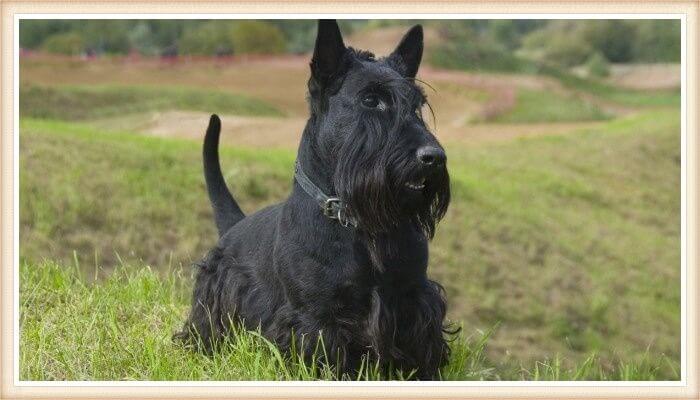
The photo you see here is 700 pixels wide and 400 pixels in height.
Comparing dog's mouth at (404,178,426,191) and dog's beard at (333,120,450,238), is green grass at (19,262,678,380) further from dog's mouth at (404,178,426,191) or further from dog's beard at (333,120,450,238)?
dog's mouth at (404,178,426,191)

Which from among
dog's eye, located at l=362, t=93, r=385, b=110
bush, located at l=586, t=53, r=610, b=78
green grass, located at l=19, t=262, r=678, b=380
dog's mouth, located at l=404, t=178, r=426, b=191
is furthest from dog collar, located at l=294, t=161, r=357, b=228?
bush, located at l=586, t=53, r=610, b=78

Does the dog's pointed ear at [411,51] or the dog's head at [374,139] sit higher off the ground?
the dog's pointed ear at [411,51]

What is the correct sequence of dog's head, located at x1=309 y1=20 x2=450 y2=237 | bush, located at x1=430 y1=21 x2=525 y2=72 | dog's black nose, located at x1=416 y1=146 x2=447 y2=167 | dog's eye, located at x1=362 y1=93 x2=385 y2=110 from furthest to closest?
bush, located at x1=430 y1=21 x2=525 y2=72 → dog's eye, located at x1=362 y1=93 x2=385 y2=110 → dog's head, located at x1=309 y1=20 x2=450 y2=237 → dog's black nose, located at x1=416 y1=146 x2=447 y2=167

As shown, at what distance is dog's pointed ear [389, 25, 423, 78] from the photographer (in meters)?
3.81

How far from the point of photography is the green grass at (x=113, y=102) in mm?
9547

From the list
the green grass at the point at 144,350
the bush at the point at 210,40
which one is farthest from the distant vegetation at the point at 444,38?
the green grass at the point at 144,350

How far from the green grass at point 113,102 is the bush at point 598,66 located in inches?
252

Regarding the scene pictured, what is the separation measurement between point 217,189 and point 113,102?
570 cm

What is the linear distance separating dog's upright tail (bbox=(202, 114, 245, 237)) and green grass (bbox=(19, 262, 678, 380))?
25.3 inches

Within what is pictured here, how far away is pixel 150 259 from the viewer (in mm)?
7117

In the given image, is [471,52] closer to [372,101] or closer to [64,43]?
[64,43]

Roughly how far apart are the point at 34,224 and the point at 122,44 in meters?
3.77

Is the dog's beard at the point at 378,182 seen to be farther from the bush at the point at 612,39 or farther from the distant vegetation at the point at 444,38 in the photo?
the bush at the point at 612,39

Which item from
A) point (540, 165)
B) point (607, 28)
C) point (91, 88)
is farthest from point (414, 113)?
point (607, 28)
